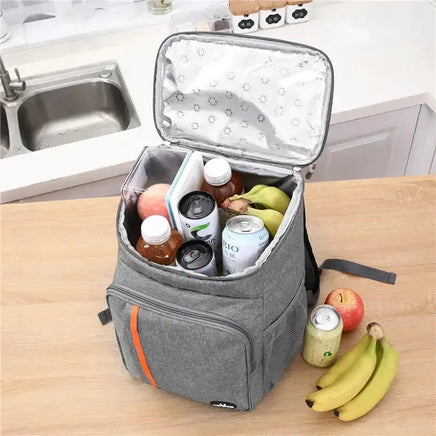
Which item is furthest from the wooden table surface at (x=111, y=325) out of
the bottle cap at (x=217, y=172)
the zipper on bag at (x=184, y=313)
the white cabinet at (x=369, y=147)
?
the white cabinet at (x=369, y=147)

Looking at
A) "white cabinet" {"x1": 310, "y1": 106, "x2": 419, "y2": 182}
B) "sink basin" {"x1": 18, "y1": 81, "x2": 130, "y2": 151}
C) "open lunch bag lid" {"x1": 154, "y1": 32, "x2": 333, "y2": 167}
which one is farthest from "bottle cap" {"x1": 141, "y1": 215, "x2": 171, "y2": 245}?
"sink basin" {"x1": 18, "y1": 81, "x2": 130, "y2": 151}

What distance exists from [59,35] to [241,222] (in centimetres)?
116

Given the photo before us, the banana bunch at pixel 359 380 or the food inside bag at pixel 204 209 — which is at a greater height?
the food inside bag at pixel 204 209

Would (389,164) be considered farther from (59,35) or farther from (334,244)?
(59,35)

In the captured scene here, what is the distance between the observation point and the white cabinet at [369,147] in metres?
1.48

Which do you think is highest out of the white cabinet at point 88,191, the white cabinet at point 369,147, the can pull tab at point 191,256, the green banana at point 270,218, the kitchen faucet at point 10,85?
the can pull tab at point 191,256

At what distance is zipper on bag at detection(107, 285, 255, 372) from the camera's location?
730 millimetres

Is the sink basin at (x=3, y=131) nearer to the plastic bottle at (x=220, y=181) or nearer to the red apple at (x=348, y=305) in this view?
the plastic bottle at (x=220, y=181)

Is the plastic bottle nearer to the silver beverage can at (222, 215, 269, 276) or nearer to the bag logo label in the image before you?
the silver beverage can at (222, 215, 269, 276)

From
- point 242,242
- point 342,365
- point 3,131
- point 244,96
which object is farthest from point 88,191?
point 342,365

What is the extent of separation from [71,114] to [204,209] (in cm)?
106

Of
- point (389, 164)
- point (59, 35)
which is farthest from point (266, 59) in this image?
point (59, 35)

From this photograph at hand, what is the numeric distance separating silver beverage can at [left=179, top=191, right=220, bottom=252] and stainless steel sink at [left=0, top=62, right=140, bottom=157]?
0.78 meters

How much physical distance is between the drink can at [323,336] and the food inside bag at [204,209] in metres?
0.15
